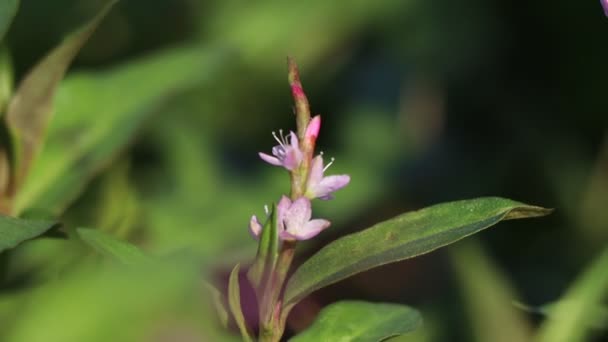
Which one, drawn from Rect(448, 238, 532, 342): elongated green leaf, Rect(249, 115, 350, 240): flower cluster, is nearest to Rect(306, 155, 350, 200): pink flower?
Rect(249, 115, 350, 240): flower cluster

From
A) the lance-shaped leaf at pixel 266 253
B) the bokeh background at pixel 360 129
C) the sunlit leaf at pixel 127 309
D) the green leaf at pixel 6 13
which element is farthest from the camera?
the bokeh background at pixel 360 129

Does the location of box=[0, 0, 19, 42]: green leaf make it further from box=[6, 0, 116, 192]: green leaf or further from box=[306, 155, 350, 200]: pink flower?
box=[306, 155, 350, 200]: pink flower

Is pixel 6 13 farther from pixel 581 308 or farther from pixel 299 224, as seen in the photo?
pixel 581 308

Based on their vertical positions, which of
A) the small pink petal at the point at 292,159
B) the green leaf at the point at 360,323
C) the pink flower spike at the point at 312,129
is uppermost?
the pink flower spike at the point at 312,129

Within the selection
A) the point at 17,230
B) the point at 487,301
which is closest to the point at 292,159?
the point at 17,230

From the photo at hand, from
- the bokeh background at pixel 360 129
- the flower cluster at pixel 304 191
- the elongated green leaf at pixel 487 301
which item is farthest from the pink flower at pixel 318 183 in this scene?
the elongated green leaf at pixel 487 301

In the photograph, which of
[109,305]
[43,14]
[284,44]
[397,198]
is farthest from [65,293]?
[284,44]

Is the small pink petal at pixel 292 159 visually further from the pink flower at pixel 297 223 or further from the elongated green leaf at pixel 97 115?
the elongated green leaf at pixel 97 115
